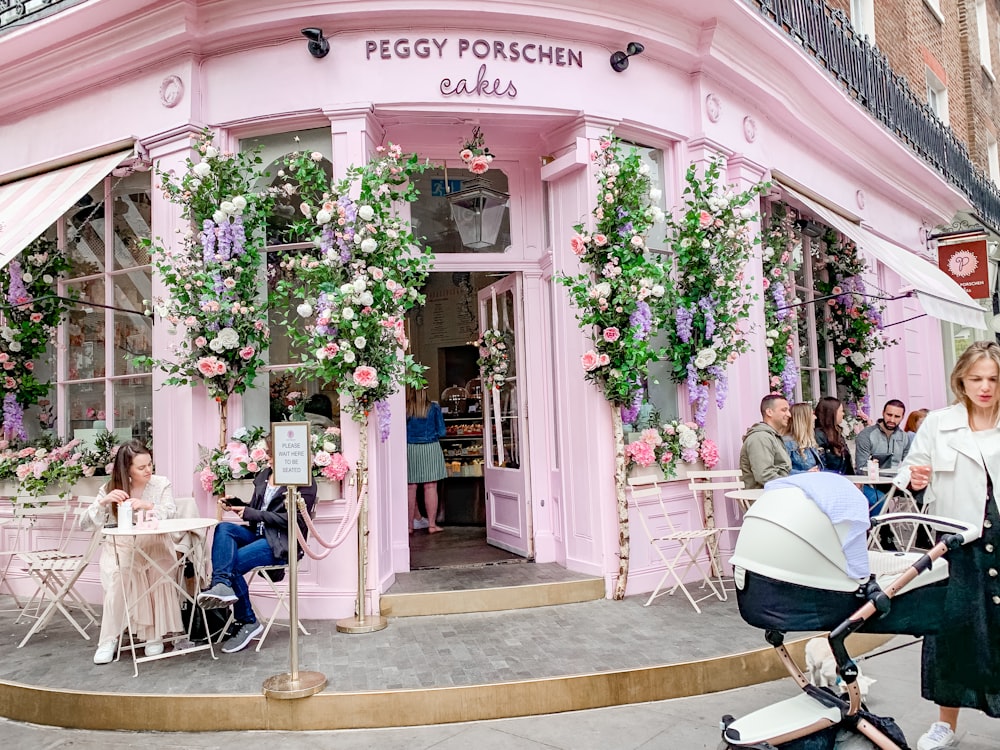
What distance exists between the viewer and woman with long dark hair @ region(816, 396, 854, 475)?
727cm

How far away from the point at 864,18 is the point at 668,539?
9.30 metres

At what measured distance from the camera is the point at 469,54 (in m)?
5.76

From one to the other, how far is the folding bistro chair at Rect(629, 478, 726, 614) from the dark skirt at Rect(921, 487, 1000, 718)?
220 centimetres

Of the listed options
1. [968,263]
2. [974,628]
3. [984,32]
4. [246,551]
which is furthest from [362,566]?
[984,32]

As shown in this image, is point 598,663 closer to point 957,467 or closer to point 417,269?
point 957,467

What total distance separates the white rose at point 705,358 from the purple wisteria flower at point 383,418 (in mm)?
2482

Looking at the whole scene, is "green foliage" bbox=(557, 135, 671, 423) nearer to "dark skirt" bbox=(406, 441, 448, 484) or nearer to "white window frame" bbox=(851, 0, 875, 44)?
"dark skirt" bbox=(406, 441, 448, 484)

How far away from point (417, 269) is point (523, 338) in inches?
64.3

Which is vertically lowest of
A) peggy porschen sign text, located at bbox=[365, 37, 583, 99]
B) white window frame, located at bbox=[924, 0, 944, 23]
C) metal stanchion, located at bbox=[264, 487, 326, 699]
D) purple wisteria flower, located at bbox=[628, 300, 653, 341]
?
metal stanchion, located at bbox=[264, 487, 326, 699]

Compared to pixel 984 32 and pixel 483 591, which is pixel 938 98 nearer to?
pixel 984 32

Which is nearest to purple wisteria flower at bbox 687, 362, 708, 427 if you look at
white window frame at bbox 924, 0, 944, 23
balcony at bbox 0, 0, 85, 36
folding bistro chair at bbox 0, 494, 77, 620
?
folding bistro chair at bbox 0, 494, 77, 620

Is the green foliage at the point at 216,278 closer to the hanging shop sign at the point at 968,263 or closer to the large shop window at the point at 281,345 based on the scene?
the large shop window at the point at 281,345

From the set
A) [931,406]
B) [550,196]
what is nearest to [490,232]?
[550,196]

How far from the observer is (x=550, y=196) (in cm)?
650
